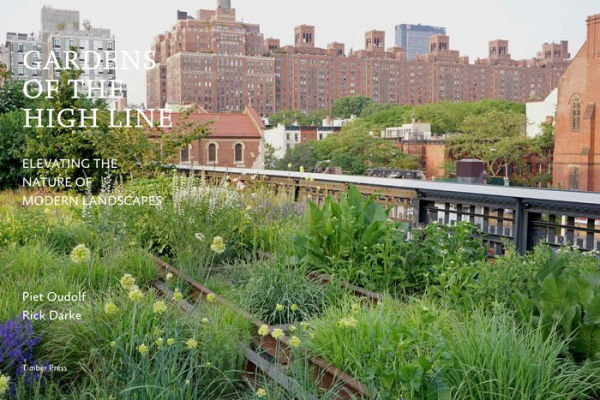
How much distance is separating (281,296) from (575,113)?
6109 cm

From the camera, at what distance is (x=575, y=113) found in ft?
196

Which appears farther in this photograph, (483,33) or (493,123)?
(483,33)

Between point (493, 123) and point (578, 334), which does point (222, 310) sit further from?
point (493, 123)

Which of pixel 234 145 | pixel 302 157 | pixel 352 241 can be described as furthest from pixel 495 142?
pixel 352 241

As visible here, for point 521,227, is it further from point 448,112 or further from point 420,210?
point 448,112

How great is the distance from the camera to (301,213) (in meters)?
7.38

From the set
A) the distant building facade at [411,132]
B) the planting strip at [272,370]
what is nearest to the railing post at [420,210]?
the planting strip at [272,370]

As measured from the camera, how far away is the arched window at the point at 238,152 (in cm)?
7162

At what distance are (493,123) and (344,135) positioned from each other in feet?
62.6

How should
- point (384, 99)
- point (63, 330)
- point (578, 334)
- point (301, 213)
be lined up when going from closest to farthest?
point (578, 334), point (63, 330), point (301, 213), point (384, 99)

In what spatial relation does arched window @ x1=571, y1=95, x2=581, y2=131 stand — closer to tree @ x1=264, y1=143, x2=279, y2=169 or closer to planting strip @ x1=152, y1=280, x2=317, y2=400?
tree @ x1=264, y1=143, x2=279, y2=169

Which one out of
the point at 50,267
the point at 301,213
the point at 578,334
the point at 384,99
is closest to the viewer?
the point at 578,334

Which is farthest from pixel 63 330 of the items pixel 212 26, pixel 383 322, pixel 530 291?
pixel 212 26

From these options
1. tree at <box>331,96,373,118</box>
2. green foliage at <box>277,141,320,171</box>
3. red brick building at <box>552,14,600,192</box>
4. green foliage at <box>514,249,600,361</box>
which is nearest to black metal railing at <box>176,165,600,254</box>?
green foliage at <box>514,249,600,361</box>
